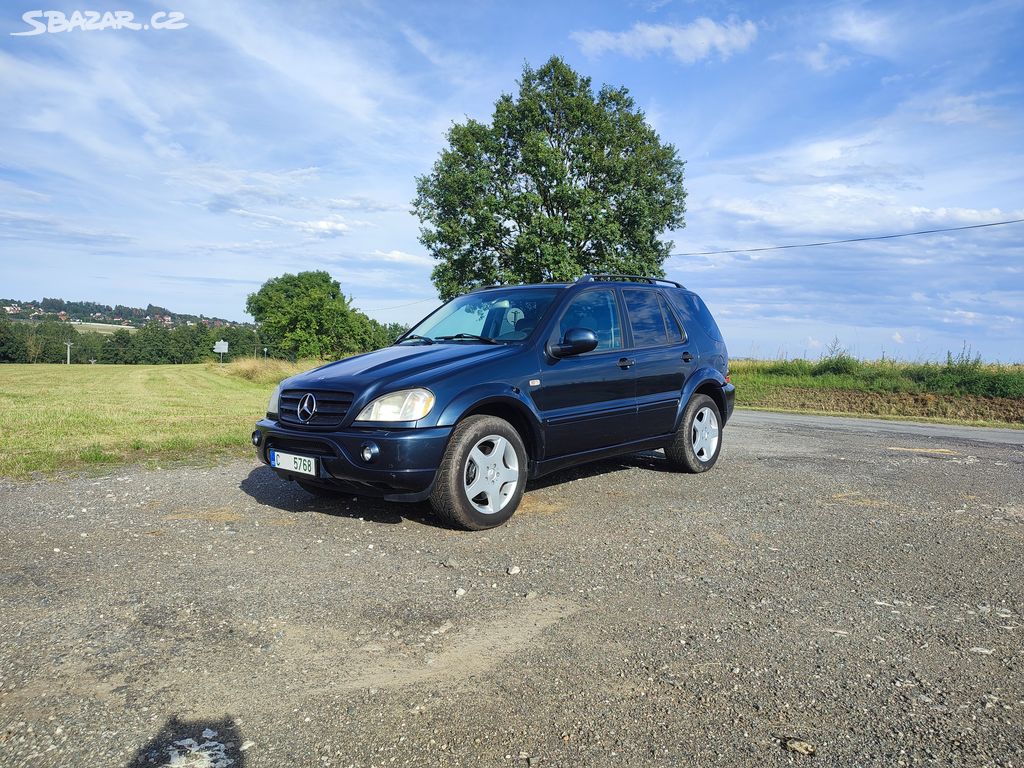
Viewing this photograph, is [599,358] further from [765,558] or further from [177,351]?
[177,351]

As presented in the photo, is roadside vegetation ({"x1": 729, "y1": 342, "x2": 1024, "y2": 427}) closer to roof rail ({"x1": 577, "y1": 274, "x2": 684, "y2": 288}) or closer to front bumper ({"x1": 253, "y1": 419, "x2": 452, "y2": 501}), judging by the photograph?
roof rail ({"x1": 577, "y1": 274, "x2": 684, "y2": 288})

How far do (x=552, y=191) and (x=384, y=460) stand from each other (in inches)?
1054

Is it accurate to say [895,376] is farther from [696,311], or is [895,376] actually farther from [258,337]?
[258,337]

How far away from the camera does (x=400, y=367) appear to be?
201 inches

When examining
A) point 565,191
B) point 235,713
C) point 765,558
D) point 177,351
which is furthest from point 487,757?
point 177,351

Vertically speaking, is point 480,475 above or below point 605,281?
below

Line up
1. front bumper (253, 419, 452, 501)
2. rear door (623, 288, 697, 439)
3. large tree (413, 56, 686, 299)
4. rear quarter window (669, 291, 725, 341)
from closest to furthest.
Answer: front bumper (253, 419, 452, 501) → rear door (623, 288, 697, 439) → rear quarter window (669, 291, 725, 341) → large tree (413, 56, 686, 299)

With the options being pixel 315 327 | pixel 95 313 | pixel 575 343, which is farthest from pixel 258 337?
pixel 575 343

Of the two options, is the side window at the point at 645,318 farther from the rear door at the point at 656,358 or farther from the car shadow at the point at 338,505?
the car shadow at the point at 338,505

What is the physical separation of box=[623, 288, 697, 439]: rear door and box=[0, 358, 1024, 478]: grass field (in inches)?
187

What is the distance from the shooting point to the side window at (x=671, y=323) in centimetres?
693

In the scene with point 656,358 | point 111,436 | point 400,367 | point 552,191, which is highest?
point 552,191

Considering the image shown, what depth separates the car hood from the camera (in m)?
4.86

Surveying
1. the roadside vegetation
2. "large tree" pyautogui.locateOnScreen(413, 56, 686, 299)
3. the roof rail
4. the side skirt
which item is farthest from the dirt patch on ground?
the side skirt
